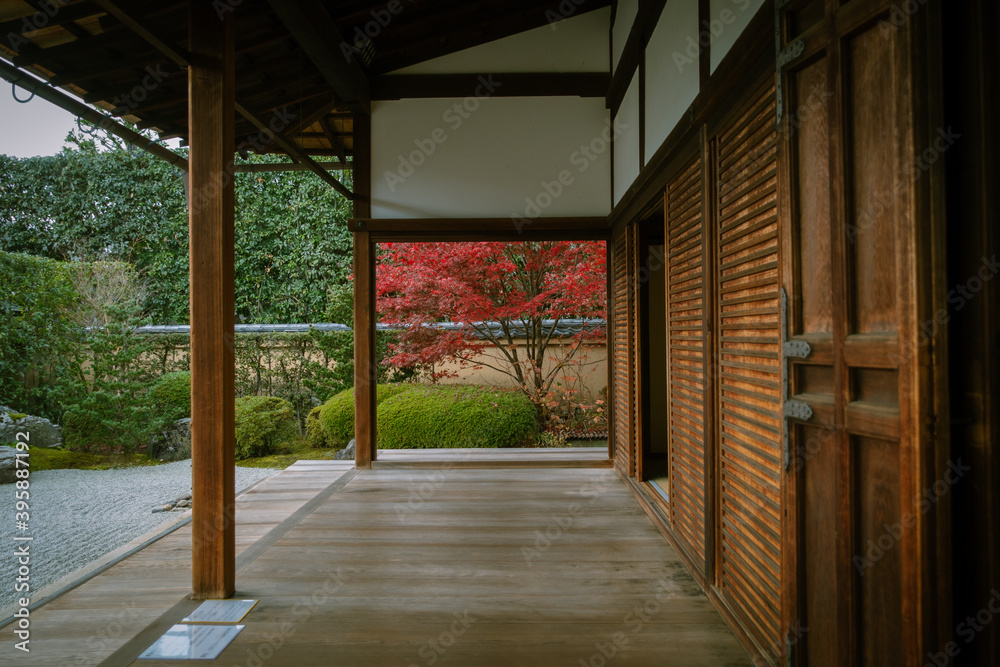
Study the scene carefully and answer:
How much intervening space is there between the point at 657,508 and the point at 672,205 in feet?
5.92

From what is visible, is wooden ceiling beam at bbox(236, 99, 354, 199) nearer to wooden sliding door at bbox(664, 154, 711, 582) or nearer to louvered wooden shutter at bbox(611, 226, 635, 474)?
louvered wooden shutter at bbox(611, 226, 635, 474)

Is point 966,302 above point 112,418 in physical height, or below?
above

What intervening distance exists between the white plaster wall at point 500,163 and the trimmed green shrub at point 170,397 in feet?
12.1

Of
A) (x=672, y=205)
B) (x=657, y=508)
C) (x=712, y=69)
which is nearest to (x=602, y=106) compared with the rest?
(x=672, y=205)

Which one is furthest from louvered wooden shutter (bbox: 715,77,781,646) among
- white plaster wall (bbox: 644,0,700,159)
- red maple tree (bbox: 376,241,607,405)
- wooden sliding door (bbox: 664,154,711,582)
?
red maple tree (bbox: 376,241,607,405)

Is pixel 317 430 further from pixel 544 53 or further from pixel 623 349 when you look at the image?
pixel 544 53

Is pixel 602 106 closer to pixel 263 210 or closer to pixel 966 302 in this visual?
pixel 966 302

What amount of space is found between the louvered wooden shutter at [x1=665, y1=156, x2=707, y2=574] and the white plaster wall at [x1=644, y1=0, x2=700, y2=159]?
33 centimetres

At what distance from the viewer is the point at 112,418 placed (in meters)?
5.92

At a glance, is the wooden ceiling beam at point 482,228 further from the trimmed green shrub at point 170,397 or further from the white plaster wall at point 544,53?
the trimmed green shrub at point 170,397

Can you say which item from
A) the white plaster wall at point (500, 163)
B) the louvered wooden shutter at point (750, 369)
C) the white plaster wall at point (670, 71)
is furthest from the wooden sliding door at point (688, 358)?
the white plaster wall at point (500, 163)

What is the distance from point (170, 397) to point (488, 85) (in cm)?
517

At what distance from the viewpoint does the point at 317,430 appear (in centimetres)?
634

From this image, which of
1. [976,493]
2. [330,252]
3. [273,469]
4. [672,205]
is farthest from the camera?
[330,252]
